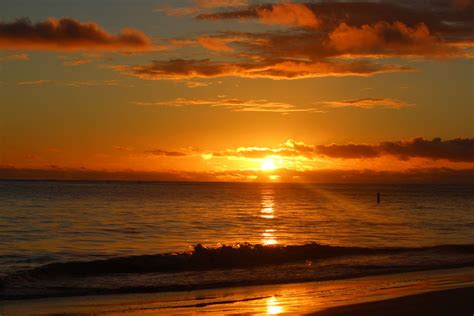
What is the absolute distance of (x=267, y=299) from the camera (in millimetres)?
18047

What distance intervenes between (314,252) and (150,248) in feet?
30.1

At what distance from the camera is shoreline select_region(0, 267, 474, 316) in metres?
16.2

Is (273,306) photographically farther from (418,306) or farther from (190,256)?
(190,256)

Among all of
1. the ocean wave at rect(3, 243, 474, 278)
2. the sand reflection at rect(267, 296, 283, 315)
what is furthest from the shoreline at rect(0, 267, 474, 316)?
the ocean wave at rect(3, 243, 474, 278)

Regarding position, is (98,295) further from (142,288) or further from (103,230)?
(103,230)

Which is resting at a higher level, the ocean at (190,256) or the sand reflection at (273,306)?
the sand reflection at (273,306)

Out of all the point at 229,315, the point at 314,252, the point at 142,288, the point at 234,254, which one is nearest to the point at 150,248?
the point at 234,254

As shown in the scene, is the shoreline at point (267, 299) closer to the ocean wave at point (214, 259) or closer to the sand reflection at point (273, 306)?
the sand reflection at point (273, 306)

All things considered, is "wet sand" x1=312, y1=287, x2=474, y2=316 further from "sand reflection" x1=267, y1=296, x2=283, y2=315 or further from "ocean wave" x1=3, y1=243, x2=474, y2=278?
"ocean wave" x1=3, y1=243, x2=474, y2=278

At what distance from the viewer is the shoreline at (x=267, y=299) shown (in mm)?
16242

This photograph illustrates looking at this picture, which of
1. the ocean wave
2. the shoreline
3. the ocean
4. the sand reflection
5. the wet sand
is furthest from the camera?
the ocean wave

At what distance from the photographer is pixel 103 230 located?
45344 mm

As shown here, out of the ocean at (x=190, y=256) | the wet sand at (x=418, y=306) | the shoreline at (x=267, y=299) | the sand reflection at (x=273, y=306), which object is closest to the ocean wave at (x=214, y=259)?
the ocean at (x=190, y=256)

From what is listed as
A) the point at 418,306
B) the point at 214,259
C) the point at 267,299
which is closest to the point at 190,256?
the point at 214,259
